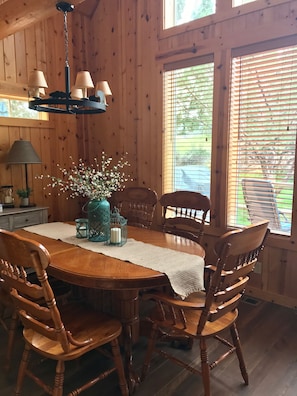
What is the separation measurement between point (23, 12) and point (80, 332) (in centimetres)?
241

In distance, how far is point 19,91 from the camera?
11.7ft

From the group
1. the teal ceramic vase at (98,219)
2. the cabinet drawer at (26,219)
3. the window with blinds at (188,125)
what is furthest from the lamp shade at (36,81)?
the window with blinds at (188,125)

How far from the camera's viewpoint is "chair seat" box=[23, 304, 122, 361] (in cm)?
148

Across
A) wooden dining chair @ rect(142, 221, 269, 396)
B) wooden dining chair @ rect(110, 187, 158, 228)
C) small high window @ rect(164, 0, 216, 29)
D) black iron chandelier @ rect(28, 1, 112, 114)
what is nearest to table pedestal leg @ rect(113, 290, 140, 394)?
wooden dining chair @ rect(142, 221, 269, 396)

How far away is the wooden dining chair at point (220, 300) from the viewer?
1414 millimetres

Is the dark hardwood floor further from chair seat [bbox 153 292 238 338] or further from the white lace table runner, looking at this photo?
the white lace table runner

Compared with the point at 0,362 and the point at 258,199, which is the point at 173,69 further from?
the point at 0,362

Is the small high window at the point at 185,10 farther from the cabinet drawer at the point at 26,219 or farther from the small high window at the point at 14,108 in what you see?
the cabinet drawer at the point at 26,219

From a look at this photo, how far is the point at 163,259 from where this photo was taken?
1778mm

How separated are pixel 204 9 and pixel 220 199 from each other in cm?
190

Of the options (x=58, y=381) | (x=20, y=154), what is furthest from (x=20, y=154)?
(x=58, y=381)

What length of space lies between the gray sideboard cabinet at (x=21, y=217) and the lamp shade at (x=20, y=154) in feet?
1.66

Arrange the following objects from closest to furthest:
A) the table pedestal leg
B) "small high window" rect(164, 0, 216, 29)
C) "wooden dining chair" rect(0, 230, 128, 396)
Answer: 1. "wooden dining chair" rect(0, 230, 128, 396)
2. the table pedestal leg
3. "small high window" rect(164, 0, 216, 29)

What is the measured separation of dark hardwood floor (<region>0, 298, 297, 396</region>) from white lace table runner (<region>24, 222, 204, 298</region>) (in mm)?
649
